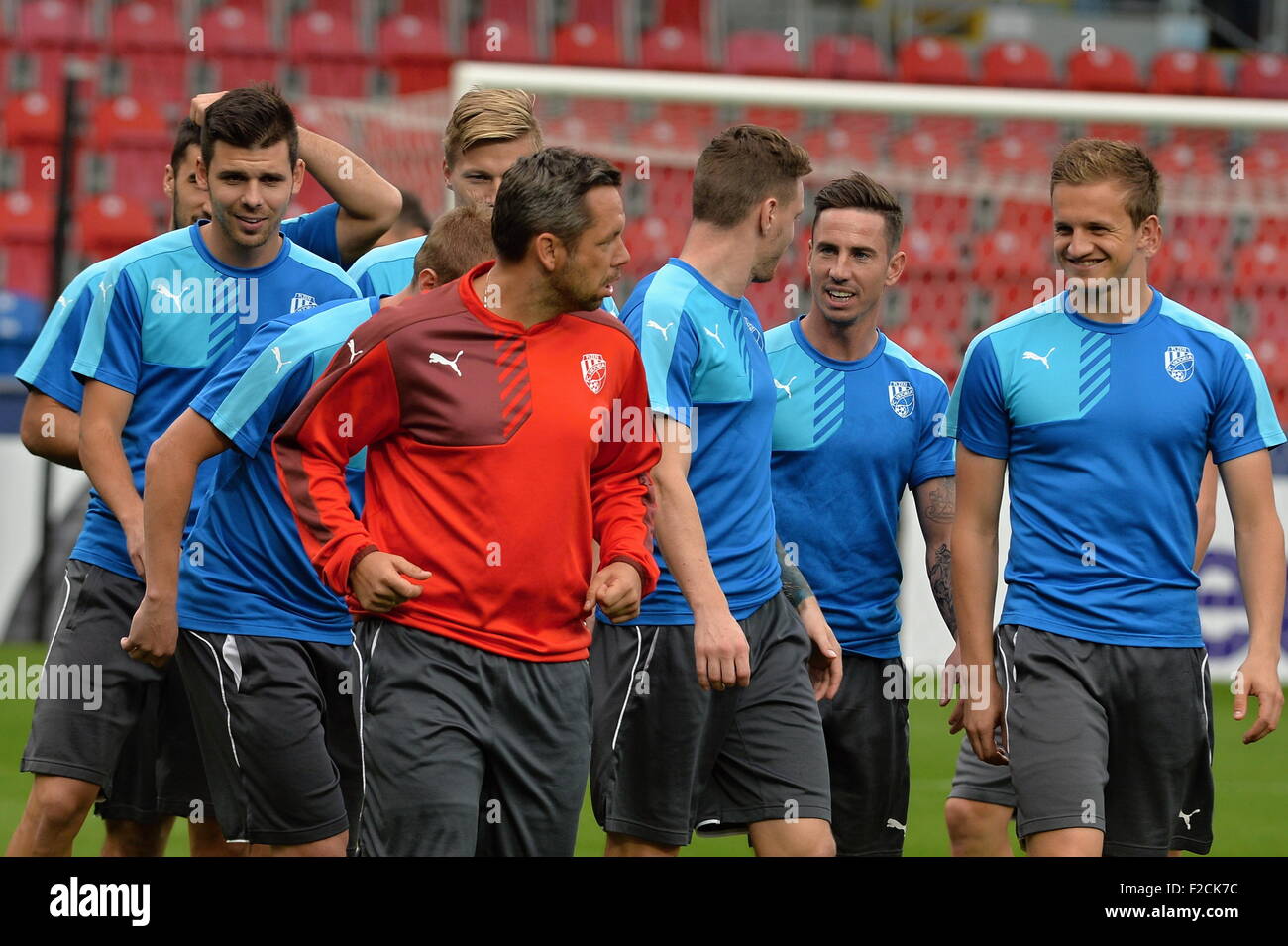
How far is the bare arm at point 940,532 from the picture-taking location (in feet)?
16.3

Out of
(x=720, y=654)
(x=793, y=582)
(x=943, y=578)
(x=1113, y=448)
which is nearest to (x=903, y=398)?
(x=943, y=578)

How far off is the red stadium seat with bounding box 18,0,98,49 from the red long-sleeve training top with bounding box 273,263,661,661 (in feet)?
41.3

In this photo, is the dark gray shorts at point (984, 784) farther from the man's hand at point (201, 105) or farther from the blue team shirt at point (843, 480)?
the man's hand at point (201, 105)

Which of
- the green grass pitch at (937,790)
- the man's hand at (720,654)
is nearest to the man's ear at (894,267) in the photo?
the man's hand at (720,654)

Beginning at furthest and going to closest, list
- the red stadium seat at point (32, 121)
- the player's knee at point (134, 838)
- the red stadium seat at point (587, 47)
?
the red stadium seat at point (587, 47)
the red stadium seat at point (32, 121)
the player's knee at point (134, 838)

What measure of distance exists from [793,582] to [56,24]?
40.9 ft

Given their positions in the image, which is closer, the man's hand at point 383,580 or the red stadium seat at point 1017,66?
the man's hand at point 383,580

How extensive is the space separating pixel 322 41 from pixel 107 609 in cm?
1161

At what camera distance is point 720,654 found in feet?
13.0

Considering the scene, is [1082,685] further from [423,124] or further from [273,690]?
[423,124]

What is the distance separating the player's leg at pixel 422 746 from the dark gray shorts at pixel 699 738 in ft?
2.93

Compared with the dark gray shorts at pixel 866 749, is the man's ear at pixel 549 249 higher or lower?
higher

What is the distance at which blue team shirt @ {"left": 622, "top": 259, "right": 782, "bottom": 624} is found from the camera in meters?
4.40

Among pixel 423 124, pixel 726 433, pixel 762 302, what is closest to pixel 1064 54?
pixel 762 302
